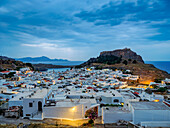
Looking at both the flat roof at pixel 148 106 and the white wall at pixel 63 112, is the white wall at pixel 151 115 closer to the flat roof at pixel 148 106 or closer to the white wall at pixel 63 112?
the flat roof at pixel 148 106

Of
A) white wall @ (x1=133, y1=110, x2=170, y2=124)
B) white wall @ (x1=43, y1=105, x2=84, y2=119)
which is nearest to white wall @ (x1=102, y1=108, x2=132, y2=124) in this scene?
white wall @ (x1=133, y1=110, x2=170, y2=124)

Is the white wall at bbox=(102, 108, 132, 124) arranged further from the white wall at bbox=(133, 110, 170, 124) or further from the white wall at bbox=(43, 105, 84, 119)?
the white wall at bbox=(43, 105, 84, 119)

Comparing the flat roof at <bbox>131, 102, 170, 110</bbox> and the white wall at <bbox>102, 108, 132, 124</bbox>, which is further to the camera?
the white wall at <bbox>102, 108, 132, 124</bbox>

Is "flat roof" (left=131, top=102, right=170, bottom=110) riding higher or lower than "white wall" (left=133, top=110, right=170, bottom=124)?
higher

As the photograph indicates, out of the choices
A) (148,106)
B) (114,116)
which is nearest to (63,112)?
(114,116)

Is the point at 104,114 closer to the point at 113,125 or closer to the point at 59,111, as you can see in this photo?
the point at 113,125

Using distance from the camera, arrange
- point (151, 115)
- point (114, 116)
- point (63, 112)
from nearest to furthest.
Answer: point (151, 115) < point (114, 116) < point (63, 112)

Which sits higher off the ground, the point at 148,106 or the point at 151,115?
the point at 148,106

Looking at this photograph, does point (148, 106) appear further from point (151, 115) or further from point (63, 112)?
point (63, 112)

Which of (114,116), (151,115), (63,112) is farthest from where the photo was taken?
(63,112)

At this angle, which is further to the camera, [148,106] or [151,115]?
[148,106]

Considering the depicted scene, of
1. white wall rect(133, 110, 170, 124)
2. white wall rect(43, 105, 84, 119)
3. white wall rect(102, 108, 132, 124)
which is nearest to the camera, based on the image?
white wall rect(133, 110, 170, 124)

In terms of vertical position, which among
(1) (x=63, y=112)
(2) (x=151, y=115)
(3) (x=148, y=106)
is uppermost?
(3) (x=148, y=106)

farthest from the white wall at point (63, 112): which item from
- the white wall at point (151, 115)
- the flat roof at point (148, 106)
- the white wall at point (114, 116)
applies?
the white wall at point (151, 115)
